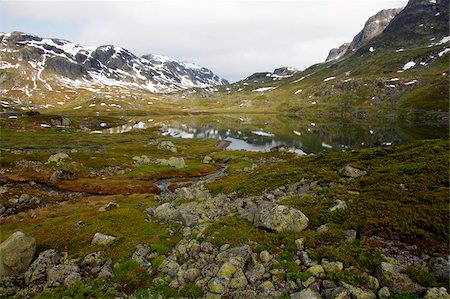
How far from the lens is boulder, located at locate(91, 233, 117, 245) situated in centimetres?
2864

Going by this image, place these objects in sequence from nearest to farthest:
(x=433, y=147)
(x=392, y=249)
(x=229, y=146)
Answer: (x=392, y=249) → (x=433, y=147) → (x=229, y=146)

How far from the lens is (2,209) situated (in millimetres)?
48812

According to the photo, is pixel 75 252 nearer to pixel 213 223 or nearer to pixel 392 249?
pixel 213 223

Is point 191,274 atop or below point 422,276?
below

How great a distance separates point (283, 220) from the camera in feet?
80.8

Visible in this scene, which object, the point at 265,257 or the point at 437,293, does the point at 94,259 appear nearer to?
the point at 265,257

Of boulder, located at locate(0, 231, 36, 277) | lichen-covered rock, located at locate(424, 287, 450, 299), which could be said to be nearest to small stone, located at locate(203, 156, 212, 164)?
boulder, located at locate(0, 231, 36, 277)

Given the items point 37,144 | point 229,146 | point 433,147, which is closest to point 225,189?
A: point 433,147

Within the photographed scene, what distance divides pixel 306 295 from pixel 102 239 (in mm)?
19826

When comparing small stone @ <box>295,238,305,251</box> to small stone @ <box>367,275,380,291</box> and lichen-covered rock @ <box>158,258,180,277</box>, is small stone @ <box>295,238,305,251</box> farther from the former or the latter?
lichen-covered rock @ <box>158,258,180,277</box>

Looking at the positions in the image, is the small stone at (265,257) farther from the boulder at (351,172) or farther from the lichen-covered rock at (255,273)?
the boulder at (351,172)

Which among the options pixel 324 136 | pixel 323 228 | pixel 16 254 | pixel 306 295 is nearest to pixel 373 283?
pixel 306 295

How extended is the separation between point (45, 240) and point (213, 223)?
17835 mm

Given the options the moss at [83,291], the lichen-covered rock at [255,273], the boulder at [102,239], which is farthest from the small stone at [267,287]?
the boulder at [102,239]
